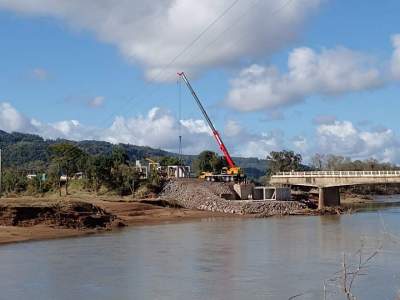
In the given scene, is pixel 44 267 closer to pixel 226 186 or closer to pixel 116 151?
pixel 226 186

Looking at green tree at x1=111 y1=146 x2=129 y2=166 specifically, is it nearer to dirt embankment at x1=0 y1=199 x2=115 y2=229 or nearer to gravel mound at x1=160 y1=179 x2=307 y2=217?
gravel mound at x1=160 y1=179 x2=307 y2=217

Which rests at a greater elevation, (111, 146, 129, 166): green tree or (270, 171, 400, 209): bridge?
(111, 146, 129, 166): green tree

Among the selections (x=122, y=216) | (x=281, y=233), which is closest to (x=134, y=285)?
(x=281, y=233)

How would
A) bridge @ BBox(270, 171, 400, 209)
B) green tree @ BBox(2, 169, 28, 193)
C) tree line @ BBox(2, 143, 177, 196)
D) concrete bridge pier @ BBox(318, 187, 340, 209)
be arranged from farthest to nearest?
1. green tree @ BBox(2, 169, 28, 193)
2. concrete bridge pier @ BBox(318, 187, 340, 209)
3. tree line @ BBox(2, 143, 177, 196)
4. bridge @ BBox(270, 171, 400, 209)

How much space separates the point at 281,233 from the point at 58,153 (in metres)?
70.4

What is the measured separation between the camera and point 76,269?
37.0 metres

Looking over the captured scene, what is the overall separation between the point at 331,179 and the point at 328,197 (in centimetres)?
740

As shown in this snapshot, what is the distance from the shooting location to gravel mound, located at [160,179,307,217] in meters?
106

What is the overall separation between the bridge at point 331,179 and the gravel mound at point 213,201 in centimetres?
626

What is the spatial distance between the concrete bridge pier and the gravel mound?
5116 millimetres

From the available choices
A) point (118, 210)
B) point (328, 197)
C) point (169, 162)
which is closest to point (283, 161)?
point (169, 162)

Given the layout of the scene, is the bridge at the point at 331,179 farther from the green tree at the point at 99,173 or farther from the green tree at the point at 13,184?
the green tree at the point at 13,184

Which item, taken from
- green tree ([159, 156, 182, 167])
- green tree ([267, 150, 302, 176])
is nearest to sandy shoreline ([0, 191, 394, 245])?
green tree ([159, 156, 182, 167])

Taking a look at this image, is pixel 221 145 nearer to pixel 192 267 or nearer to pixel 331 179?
pixel 331 179
